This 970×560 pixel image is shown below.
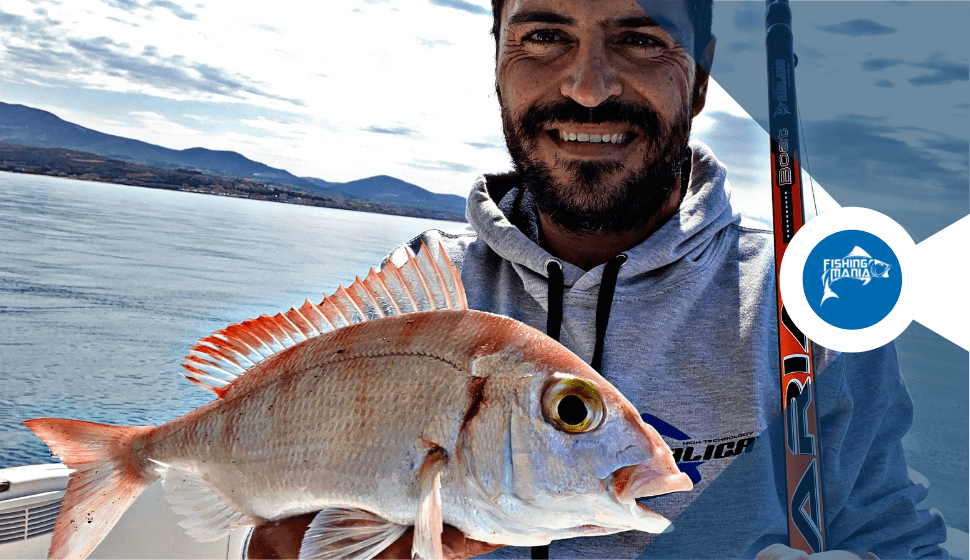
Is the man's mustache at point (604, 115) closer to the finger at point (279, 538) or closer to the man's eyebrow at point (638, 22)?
the man's eyebrow at point (638, 22)

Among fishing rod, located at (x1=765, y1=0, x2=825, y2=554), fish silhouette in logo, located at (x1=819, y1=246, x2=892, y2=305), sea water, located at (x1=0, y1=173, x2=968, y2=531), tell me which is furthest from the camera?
sea water, located at (x1=0, y1=173, x2=968, y2=531)

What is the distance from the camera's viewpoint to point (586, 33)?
4.14ft

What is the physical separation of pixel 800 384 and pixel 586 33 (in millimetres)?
728

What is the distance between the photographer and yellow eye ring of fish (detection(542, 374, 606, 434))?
2.02ft

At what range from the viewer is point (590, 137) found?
1316 millimetres

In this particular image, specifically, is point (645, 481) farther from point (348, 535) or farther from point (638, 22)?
point (638, 22)

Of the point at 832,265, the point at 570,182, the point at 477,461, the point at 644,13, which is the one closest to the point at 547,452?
the point at 477,461

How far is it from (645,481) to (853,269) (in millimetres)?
429

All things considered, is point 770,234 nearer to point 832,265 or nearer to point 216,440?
point 832,265

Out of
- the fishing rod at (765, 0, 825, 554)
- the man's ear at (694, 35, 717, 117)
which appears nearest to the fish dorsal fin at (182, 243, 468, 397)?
the fishing rod at (765, 0, 825, 554)

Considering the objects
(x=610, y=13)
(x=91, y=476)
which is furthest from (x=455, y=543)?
(x=610, y=13)

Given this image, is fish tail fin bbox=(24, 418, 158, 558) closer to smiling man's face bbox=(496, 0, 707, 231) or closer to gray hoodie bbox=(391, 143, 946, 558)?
gray hoodie bbox=(391, 143, 946, 558)
